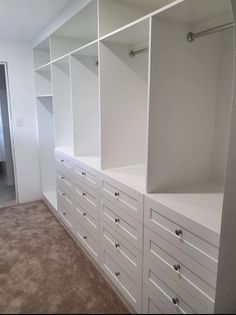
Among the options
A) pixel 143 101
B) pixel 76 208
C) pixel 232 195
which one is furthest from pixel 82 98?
pixel 232 195

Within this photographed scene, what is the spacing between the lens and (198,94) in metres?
1.61

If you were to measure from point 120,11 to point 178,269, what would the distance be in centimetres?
191

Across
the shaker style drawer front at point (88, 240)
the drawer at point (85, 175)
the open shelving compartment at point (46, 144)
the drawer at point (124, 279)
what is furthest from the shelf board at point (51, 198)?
the drawer at point (124, 279)

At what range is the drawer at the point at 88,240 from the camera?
7.32ft

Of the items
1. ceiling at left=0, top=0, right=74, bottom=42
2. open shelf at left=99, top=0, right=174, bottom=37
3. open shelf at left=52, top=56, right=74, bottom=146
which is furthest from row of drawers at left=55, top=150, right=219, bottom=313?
ceiling at left=0, top=0, right=74, bottom=42

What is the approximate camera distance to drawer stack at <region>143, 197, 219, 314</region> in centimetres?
113

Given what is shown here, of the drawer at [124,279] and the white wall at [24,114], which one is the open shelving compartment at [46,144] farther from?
the drawer at [124,279]

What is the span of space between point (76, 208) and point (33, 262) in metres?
0.65

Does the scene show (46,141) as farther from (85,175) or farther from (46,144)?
(85,175)

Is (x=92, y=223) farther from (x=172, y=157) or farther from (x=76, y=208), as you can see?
(x=172, y=157)

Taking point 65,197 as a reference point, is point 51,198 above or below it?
below

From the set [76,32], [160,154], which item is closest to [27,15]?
[76,32]

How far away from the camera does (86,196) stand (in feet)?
7.66

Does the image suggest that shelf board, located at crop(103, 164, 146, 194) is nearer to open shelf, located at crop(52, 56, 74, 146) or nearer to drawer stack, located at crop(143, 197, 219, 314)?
drawer stack, located at crop(143, 197, 219, 314)
